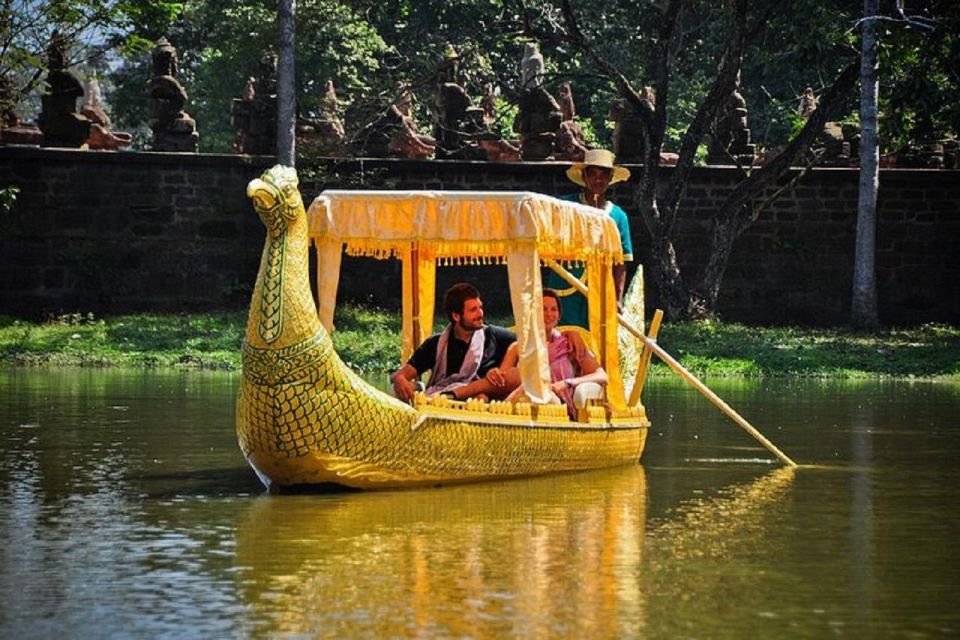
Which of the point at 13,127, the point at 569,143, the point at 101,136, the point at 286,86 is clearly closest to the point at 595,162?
the point at 286,86

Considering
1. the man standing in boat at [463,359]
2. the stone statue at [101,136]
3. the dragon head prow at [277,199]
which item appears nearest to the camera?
the dragon head prow at [277,199]

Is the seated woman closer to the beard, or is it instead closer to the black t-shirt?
the black t-shirt

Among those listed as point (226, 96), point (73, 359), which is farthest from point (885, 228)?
point (226, 96)

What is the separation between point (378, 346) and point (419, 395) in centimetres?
1341

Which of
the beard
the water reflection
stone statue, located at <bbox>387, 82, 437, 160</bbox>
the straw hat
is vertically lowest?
the water reflection

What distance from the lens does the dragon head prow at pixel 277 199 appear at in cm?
1140

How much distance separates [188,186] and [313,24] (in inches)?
379

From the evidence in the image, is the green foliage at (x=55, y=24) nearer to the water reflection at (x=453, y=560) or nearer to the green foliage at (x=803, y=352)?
the green foliage at (x=803, y=352)

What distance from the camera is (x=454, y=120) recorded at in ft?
99.6

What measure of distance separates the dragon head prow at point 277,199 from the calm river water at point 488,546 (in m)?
1.56

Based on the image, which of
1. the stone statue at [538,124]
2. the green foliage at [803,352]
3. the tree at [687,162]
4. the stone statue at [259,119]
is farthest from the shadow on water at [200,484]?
the stone statue at [538,124]

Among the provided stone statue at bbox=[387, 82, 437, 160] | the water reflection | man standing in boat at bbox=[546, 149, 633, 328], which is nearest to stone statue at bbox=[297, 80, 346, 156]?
stone statue at bbox=[387, 82, 437, 160]

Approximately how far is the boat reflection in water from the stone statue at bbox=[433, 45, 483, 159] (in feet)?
55.7

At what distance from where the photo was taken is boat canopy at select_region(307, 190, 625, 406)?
40.8 feet
